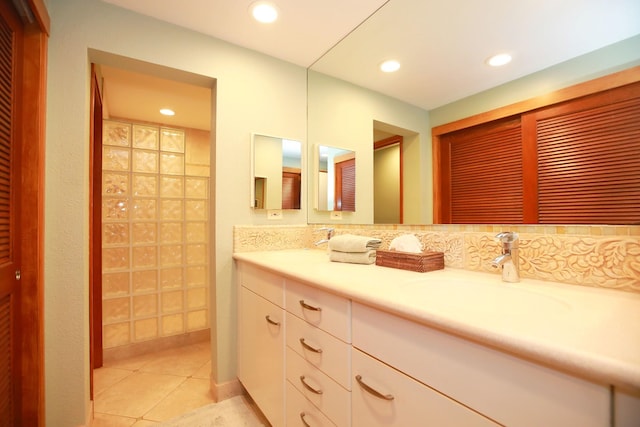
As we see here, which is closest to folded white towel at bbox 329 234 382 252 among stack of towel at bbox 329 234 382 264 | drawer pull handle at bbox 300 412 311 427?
stack of towel at bbox 329 234 382 264

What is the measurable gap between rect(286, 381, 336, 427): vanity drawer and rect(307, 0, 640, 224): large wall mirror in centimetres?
86

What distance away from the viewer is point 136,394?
1.68 metres

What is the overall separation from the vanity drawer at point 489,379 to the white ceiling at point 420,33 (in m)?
0.93

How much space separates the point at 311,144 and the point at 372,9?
2.81ft

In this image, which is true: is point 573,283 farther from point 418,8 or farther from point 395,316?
point 418,8

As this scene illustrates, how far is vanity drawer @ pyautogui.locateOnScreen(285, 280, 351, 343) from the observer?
0.79 m

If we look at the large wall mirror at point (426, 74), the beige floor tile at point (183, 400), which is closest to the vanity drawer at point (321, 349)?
the large wall mirror at point (426, 74)

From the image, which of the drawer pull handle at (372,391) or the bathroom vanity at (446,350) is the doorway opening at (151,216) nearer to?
the bathroom vanity at (446,350)

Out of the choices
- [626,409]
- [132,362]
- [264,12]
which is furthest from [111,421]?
[264,12]

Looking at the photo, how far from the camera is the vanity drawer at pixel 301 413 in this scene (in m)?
0.89

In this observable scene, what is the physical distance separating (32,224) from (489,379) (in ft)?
5.35

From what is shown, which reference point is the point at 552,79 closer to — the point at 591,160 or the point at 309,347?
the point at 591,160

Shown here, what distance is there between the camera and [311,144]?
1946mm

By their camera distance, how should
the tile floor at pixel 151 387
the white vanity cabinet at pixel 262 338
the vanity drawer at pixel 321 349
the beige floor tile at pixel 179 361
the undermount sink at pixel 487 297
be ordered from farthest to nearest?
the beige floor tile at pixel 179 361 < the tile floor at pixel 151 387 < the white vanity cabinet at pixel 262 338 < the vanity drawer at pixel 321 349 < the undermount sink at pixel 487 297
